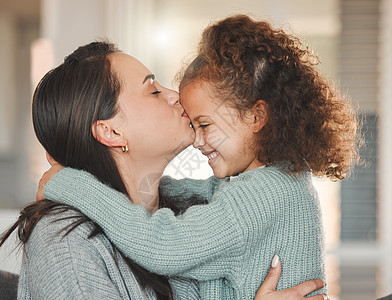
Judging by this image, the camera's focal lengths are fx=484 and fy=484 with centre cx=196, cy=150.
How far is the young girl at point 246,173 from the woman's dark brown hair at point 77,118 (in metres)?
0.07

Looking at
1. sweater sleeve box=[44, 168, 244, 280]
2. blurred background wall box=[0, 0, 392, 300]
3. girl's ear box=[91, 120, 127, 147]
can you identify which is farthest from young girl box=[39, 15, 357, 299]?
blurred background wall box=[0, 0, 392, 300]

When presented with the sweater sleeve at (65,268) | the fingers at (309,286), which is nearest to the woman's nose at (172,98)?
the sweater sleeve at (65,268)

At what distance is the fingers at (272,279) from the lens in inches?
47.5

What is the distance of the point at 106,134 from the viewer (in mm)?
1273

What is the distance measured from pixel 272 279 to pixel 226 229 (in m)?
0.19

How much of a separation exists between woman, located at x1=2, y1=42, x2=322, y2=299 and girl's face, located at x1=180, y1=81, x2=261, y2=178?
0.15ft

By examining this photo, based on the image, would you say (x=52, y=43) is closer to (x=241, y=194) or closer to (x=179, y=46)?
(x=179, y=46)

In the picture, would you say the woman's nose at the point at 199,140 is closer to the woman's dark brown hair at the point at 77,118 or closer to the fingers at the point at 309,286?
the woman's dark brown hair at the point at 77,118

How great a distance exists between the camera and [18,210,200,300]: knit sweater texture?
3.49ft

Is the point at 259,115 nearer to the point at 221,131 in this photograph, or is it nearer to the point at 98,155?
the point at 221,131

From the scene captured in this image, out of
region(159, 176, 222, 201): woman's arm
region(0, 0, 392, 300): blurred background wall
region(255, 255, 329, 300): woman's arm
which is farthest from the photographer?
region(0, 0, 392, 300): blurred background wall

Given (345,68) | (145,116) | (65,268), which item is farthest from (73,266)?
(345,68)

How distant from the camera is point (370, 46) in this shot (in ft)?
11.3

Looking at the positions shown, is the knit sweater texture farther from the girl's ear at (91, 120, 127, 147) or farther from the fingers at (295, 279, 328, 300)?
the fingers at (295, 279, 328, 300)
